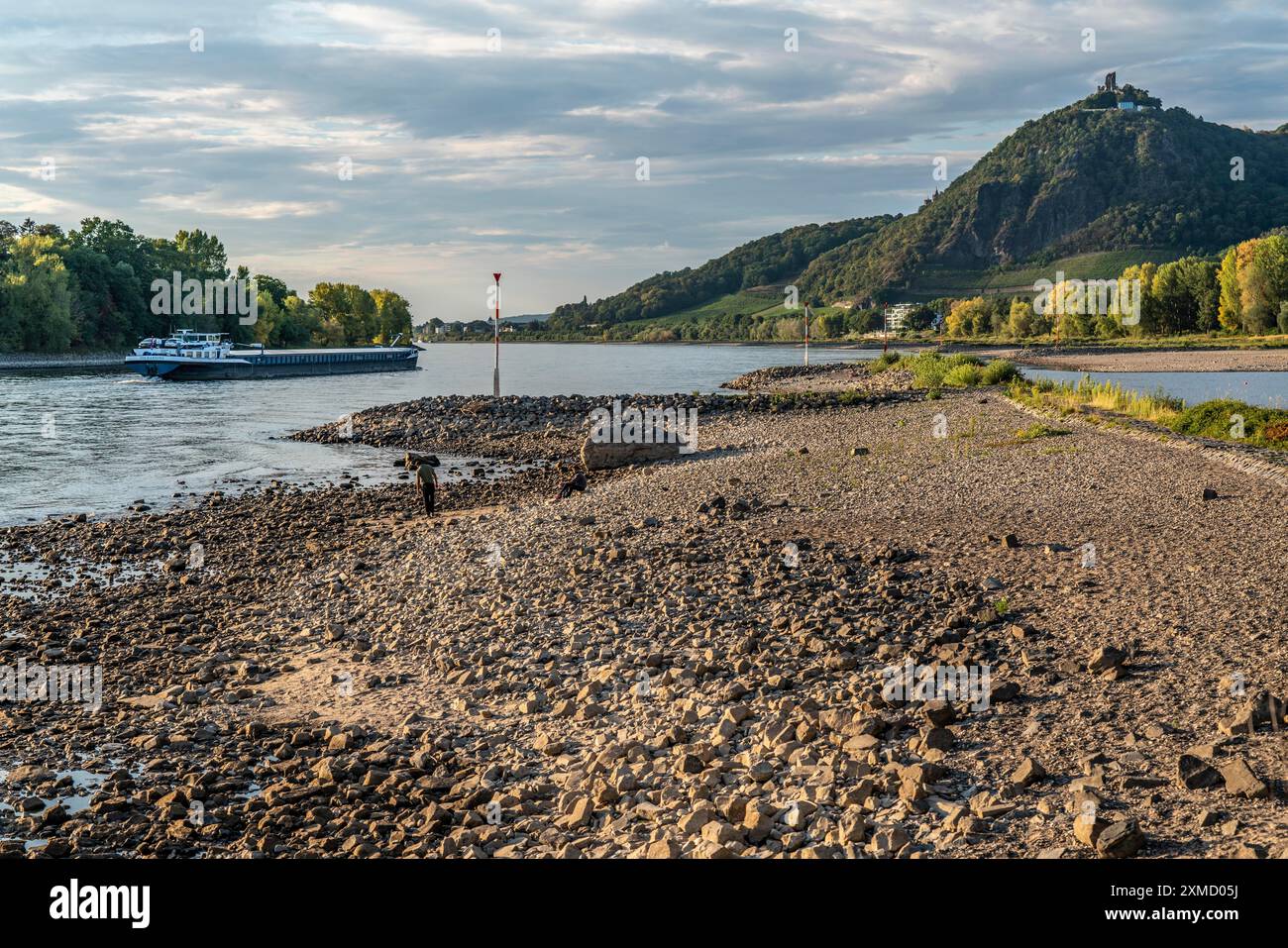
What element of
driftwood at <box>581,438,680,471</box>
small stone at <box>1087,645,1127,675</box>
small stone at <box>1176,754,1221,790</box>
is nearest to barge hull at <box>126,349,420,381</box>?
driftwood at <box>581,438,680,471</box>

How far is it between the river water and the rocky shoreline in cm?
1157

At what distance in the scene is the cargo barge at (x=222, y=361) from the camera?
321 feet

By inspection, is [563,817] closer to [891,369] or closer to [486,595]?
[486,595]

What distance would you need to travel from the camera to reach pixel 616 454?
1208 inches

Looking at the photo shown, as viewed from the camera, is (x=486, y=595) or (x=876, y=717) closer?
(x=876, y=717)

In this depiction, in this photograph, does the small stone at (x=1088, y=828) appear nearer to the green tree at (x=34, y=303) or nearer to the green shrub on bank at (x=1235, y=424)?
the green shrub on bank at (x=1235, y=424)

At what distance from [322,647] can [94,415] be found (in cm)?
5113

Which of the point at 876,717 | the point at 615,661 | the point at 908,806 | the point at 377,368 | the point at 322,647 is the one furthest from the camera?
the point at 377,368

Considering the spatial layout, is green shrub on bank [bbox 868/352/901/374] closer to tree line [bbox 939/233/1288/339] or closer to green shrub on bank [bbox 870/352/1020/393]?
green shrub on bank [bbox 870/352/1020/393]

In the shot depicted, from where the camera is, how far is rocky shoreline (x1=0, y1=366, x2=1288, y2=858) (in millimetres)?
7902

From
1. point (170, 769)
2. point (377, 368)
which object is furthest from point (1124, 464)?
point (377, 368)

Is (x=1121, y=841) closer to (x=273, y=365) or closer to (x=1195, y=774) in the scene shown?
(x=1195, y=774)

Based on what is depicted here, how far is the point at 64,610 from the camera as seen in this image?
16.5 metres

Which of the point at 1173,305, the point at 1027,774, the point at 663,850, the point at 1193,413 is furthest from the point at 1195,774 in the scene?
the point at 1173,305
